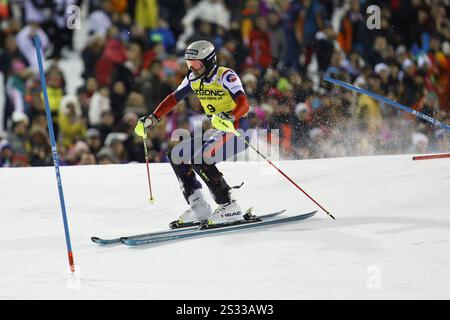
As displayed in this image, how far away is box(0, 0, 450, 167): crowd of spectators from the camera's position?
11.2 m

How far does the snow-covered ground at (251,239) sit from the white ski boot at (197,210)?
0.86 ft

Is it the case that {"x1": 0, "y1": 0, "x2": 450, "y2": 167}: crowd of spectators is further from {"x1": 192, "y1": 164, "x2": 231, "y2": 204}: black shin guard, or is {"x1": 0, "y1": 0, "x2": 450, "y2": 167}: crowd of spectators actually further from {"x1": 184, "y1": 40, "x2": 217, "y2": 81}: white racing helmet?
{"x1": 184, "y1": 40, "x2": 217, "y2": 81}: white racing helmet

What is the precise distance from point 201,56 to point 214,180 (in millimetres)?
999

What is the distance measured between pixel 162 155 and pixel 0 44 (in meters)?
2.75

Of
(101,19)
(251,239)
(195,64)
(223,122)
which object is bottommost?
(251,239)

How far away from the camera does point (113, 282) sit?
5.03 meters

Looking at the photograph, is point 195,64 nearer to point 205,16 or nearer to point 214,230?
point 214,230

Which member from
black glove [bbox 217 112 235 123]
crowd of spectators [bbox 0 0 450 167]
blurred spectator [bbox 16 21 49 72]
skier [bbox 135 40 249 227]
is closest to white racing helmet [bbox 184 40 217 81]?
skier [bbox 135 40 249 227]

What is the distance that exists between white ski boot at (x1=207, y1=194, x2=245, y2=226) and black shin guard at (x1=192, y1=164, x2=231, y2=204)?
0.05 metres

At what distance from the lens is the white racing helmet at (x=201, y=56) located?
21.9 ft

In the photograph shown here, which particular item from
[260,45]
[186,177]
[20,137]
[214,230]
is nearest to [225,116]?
[186,177]

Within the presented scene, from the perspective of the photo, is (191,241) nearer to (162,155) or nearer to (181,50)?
(162,155)

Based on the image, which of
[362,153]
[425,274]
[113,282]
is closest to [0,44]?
[362,153]

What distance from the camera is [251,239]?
6.32m
